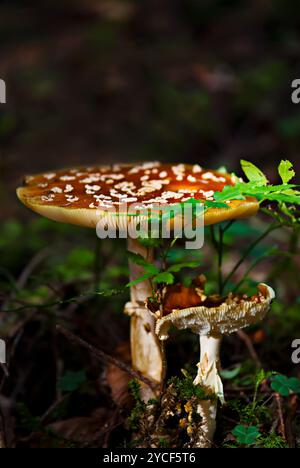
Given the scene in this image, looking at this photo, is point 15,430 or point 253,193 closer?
point 253,193

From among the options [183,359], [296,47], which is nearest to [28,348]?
[183,359]

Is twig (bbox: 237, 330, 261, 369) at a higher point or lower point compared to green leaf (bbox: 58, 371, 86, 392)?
higher

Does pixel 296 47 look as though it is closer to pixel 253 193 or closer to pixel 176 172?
pixel 176 172

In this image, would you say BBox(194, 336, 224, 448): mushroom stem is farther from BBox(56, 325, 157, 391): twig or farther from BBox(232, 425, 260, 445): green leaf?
BBox(56, 325, 157, 391): twig

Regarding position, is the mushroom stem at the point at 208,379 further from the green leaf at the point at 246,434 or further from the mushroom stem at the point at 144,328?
the mushroom stem at the point at 144,328

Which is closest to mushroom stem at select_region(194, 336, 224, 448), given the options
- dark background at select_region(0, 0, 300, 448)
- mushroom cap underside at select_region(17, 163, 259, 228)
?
dark background at select_region(0, 0, 300, 448)

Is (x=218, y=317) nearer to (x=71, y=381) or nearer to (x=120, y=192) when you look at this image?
(x=120, y=192)
